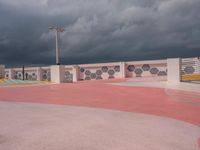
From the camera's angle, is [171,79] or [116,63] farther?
[116,63]

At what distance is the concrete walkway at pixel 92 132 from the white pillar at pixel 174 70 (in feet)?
40.1

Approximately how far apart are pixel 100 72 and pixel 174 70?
48.9 ft

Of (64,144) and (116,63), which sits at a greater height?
(116,63)

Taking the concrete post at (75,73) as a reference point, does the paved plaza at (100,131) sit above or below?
below

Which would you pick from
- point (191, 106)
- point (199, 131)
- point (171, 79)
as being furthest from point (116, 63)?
point (199, 131)

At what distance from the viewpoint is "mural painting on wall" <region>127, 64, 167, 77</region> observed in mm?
30859

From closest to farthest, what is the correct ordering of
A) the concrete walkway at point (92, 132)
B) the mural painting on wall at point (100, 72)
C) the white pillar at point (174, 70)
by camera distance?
the concrete walkway at point (92, 132), the white pillar at point (174, 70), the mural painting on wall at point (100, 72)

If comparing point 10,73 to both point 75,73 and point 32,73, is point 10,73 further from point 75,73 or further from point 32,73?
point 75,73

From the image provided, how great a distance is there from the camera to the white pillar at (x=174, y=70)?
65.8ft

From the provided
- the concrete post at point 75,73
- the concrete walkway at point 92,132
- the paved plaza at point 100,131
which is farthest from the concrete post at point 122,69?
the concrete walkway at point 92,132

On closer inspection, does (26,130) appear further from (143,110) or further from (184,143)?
(143,110)

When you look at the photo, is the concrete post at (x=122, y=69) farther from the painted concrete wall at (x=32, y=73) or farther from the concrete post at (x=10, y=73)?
the concrete post at (x=10, y=73)

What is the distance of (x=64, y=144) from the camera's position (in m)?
5.19

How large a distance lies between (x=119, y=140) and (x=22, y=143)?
1970mm
